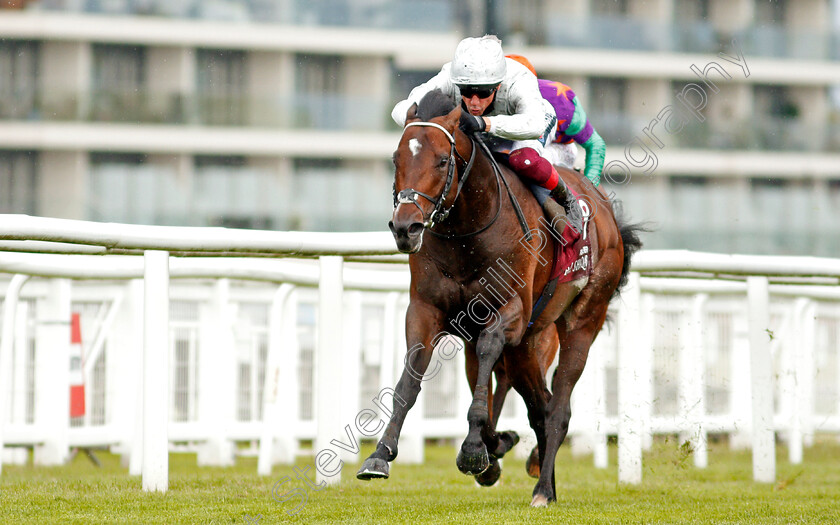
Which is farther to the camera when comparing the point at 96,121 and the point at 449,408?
the point at 96,121

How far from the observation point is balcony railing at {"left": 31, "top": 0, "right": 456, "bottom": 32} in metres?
31.2

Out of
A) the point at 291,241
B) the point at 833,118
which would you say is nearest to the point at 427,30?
the point at 833,118

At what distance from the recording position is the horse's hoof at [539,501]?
214 inches

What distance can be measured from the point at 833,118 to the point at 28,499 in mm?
33660

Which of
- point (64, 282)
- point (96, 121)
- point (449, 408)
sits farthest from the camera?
point (96, 121)

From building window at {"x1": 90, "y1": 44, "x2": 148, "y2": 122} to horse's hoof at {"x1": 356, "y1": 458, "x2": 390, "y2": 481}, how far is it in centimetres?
2756

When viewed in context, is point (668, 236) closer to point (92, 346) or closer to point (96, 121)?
point (96, 121)

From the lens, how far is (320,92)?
108 feet

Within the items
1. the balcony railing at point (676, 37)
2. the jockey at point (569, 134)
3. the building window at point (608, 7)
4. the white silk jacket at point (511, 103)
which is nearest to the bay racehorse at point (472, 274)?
the white silk jacket at point (511, 103)

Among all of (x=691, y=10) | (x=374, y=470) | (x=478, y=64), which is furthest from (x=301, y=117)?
(x=374, y=470)

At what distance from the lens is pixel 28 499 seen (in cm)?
506

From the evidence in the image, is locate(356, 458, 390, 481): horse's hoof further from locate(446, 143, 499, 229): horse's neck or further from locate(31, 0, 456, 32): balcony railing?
locate(31, 0, 456, 32): balcony railing

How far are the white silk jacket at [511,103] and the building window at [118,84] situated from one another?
26.5 meters

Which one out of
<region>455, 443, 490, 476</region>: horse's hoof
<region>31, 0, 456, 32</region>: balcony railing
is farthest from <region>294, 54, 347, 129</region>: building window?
<region>455, 443, 490, 476</region>: horse's hoof
